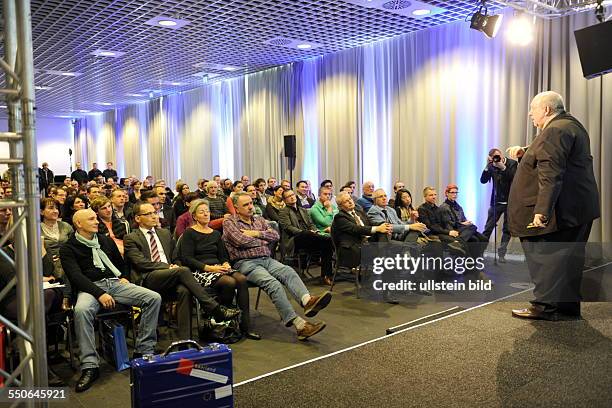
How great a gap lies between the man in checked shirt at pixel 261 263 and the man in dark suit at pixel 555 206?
1513 millimetres

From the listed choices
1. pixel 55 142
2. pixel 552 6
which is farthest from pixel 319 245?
pixel 55 142

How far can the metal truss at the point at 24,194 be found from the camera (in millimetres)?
1937

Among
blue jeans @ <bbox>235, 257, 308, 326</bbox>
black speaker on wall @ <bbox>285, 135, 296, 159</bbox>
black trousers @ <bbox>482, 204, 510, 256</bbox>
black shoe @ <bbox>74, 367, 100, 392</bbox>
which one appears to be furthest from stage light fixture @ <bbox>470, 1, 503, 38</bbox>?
black shoe @ <bbox>74, 367, 100, 392</bbox>

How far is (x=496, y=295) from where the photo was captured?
4.60 m

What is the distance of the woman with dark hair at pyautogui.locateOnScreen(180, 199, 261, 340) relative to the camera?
13.5 ft

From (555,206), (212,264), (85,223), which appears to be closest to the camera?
(555,206)

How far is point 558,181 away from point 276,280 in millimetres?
2161

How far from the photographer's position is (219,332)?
4.04 m

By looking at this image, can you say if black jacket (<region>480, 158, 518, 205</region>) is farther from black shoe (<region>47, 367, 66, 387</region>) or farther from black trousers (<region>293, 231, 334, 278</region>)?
black shoe (<region>47, 367, 66, 387</region>)

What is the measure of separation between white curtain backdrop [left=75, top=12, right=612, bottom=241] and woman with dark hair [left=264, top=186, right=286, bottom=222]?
244cm

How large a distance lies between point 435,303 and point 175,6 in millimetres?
4585

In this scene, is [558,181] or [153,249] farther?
[153,249]

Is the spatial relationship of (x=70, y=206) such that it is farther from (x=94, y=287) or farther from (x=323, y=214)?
(x=94, y=287)

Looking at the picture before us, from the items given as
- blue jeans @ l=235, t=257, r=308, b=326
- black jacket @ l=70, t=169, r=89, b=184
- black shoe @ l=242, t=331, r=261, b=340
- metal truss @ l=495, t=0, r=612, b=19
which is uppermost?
metal truss @ l=495, t=0, r=612, b=19
